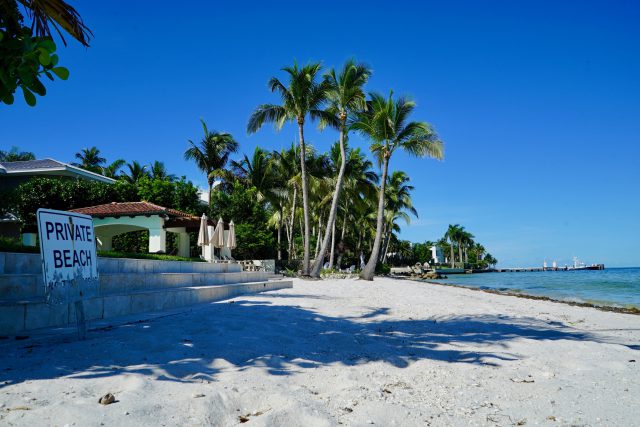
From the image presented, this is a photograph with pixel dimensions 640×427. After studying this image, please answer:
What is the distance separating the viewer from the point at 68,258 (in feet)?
14.5

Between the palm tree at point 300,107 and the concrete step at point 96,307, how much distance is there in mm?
13118

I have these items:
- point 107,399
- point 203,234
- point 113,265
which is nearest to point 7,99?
point 107,399

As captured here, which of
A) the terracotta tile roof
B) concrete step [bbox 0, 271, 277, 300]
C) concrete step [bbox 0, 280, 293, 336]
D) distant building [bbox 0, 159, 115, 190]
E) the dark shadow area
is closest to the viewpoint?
the dark shadow area

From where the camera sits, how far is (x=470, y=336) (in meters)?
6.21

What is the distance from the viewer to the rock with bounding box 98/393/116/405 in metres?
2.95

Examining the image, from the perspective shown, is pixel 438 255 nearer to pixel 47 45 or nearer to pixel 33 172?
pixel 33 172

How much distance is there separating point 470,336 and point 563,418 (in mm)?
3067

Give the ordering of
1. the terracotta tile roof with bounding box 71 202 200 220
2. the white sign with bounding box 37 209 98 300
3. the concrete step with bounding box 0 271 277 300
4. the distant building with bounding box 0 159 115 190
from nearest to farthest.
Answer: the white sign with bounding box 37 209 98 300 < the concrete step with bounding box 0 271 277 300 < the terracotta tile roof with bounding box 71 202 200 220 < the distant building with bounding box 0 159 115 190

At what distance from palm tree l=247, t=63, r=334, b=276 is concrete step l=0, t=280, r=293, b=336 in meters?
13.1

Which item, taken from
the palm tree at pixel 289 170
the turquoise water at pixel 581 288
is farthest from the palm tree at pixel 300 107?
the turquoise water at pixel 581 288

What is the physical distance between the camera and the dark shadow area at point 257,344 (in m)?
3.78

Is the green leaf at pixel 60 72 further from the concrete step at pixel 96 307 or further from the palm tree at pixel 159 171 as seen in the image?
the palm tree at pixel 159 171

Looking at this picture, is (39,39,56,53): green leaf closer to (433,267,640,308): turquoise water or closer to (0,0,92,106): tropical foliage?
(0,0,92,106): tropical foliage

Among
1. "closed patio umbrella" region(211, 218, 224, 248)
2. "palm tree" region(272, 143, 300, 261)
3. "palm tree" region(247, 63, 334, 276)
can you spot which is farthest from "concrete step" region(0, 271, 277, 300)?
"palm tree" region(272, 143, 300, 261)
